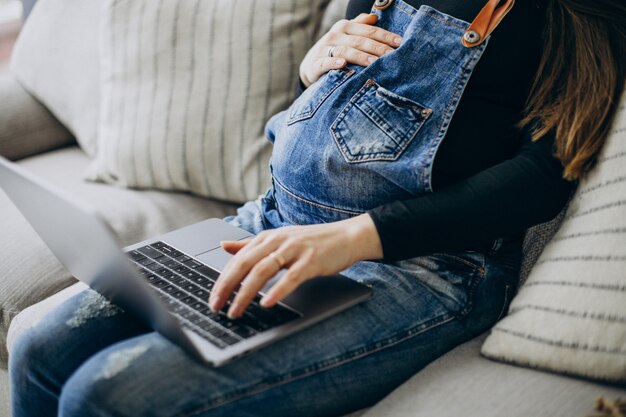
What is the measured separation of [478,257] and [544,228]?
0.15m

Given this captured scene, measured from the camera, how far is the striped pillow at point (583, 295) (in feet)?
2.67

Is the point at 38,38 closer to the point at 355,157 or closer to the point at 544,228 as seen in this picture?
the point at 355,157

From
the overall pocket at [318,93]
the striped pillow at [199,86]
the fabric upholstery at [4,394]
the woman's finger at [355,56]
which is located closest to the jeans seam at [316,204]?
the overall pocket at [318,93]

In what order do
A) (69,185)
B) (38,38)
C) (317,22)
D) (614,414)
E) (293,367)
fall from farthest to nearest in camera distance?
1. (38,38)
2. (69,185)
3. (317,22)
4. (293,367)
5. (614,414)

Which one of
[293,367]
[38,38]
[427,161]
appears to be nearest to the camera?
[293,367]

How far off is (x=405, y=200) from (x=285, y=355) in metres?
0.28

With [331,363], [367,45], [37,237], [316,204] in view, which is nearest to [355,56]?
[367,45]

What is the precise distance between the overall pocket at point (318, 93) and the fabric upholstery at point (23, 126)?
100 cm

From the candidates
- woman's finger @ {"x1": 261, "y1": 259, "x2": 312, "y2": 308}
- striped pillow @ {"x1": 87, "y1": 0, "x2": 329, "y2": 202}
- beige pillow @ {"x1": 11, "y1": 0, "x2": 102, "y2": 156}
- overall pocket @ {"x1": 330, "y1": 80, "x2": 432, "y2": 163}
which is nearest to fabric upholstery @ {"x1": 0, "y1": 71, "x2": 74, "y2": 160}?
beige pillow @ {"x1": 11, "y1": 0, "x2": 102, "y2": 156}

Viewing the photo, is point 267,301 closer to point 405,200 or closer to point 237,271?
point 237,271

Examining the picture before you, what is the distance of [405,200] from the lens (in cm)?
92

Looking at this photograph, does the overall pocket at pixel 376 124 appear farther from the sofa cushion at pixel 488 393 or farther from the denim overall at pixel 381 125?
the sofa cushion at pixel 488 393

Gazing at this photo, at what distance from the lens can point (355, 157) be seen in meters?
0.96

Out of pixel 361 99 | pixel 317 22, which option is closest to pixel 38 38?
pixel 317 22
